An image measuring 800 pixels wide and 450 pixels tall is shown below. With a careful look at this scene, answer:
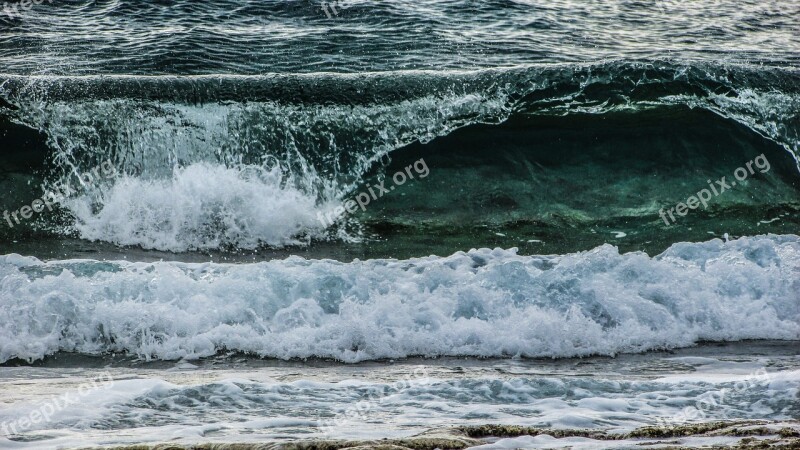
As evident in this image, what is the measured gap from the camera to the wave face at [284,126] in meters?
8.21

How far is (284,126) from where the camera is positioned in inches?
357

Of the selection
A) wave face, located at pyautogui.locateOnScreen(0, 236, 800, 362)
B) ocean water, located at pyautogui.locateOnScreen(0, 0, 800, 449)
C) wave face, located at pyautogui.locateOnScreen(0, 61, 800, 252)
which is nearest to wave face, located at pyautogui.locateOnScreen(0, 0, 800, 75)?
ocean water, located at pyautogui.locateOnScreen(0, 0, 800, 449)

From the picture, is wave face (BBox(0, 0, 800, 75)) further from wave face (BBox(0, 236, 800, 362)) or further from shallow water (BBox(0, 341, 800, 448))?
shallow water (BBox(0, 341, 800, 448))

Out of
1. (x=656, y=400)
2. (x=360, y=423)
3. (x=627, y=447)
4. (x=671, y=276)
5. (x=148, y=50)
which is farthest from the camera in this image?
(x=148, y=50)

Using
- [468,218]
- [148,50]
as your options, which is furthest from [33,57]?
[468,218]

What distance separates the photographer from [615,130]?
389 inches

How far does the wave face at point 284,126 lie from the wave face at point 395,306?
44.8 inches

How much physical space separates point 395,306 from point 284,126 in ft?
11.3

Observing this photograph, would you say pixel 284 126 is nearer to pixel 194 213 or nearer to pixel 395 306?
pixel 194 213

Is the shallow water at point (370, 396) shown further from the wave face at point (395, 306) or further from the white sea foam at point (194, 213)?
the white sea foam at point (194, 213)

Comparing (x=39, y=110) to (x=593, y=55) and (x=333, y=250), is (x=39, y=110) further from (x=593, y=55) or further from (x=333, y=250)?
(x=593, y=55)

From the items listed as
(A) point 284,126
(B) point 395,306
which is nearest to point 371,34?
(A) point 284,126

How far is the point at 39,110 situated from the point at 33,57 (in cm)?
173

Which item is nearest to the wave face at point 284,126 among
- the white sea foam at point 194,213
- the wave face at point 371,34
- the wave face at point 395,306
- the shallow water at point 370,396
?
the white sea foam at point 194,213
